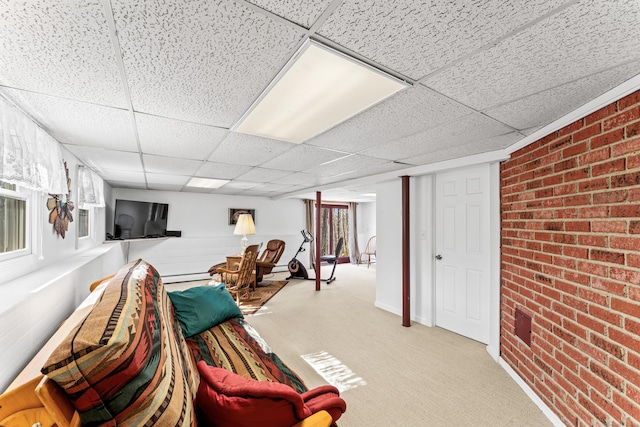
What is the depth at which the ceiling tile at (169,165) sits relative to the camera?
3037mm

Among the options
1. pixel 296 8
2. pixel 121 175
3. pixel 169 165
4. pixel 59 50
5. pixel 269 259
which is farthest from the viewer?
pixel 269 259

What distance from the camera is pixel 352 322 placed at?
363 centimetres

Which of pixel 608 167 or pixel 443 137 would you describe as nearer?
pixel 608 167

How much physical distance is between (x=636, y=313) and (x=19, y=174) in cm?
337

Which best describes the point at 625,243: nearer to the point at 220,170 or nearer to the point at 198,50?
the point at 198,50

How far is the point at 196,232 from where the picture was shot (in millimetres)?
6434

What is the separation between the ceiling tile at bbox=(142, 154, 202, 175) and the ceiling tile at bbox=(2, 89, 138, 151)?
1.87ft

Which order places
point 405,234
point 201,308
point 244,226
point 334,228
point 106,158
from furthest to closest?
point 334,228
point 244,226
point 405,234
point 106,158
point 201,308

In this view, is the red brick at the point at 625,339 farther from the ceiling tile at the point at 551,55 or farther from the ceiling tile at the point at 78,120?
the ceiling tile at the point at 78,120

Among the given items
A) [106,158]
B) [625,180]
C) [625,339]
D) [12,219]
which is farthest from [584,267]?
[106,158]

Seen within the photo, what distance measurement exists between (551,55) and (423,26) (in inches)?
24.6

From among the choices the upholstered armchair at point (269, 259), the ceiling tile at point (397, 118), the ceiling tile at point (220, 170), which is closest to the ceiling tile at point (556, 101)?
Result: the ceiling tile at point (397, 118)

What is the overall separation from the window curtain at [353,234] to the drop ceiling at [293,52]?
6867 mm

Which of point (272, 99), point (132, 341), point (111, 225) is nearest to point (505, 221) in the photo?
point (272, 99)
